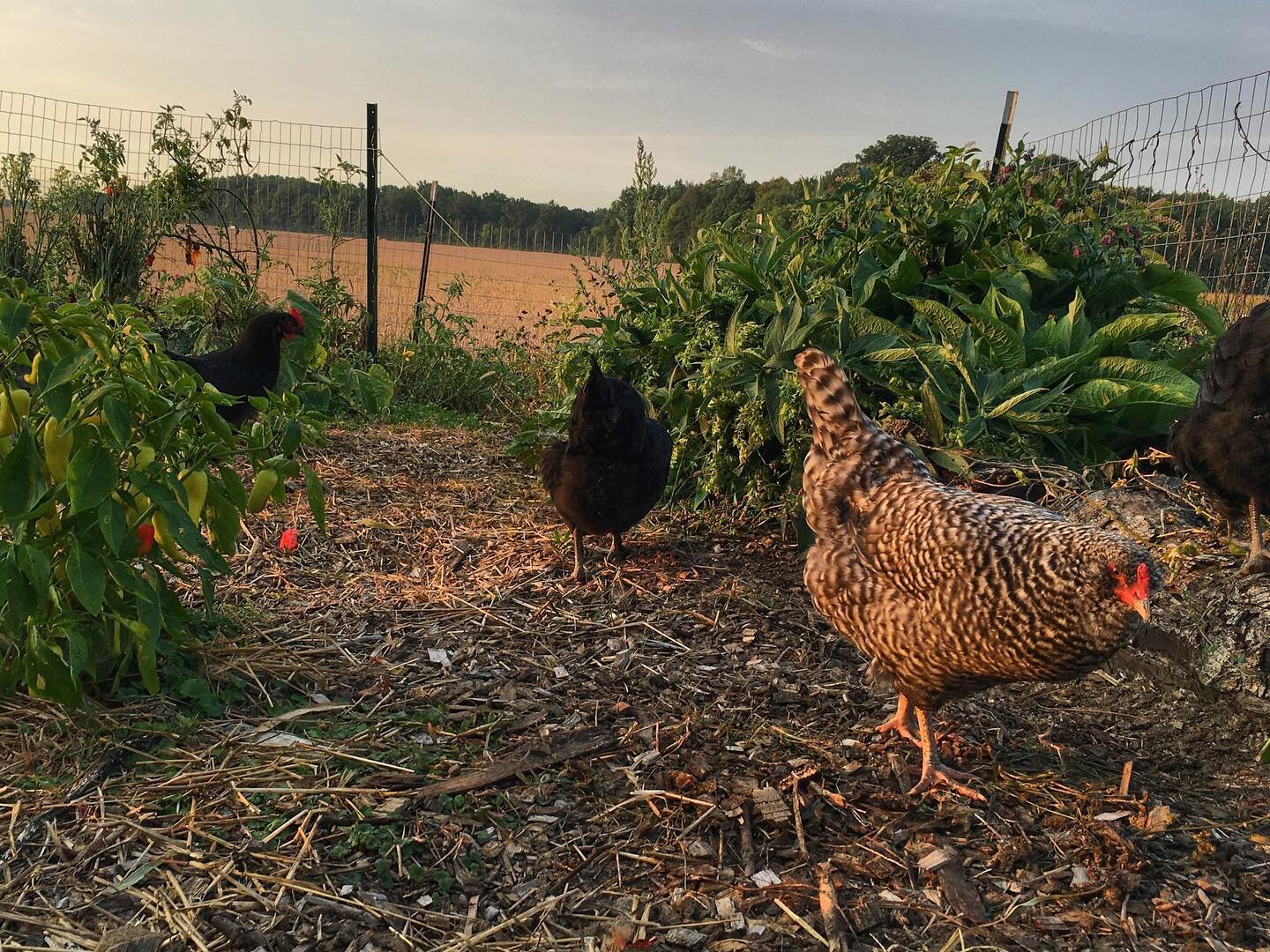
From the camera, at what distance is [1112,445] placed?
14.9ft

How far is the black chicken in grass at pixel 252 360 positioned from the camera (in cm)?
599

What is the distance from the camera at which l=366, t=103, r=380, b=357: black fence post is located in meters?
9.38

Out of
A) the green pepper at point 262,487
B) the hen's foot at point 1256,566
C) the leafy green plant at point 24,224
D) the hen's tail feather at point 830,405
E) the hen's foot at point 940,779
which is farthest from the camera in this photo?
the leafy green plant at point 24,224

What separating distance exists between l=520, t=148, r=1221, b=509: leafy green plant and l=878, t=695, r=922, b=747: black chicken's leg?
1.42 m

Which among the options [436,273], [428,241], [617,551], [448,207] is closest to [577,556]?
[617,551]

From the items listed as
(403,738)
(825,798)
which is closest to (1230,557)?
(825,798)

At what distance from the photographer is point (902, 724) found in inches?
119

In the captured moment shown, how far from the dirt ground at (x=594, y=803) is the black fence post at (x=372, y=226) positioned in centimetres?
594

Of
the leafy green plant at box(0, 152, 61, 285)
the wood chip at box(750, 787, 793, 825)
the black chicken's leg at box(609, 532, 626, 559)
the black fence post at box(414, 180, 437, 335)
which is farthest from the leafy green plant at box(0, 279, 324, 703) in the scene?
the black fence post at box(414, 180, 437, 335)

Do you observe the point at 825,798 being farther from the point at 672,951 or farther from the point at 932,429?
the point at 932,429

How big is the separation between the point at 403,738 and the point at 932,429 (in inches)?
110

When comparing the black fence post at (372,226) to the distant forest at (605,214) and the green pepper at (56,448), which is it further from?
the green pepper at (56,448)

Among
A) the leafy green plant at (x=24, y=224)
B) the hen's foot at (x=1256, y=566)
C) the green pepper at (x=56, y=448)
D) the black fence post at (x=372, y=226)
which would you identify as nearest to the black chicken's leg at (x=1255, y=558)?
the hen's foot at (x=1256, y=566)

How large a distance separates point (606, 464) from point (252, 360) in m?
3.16
